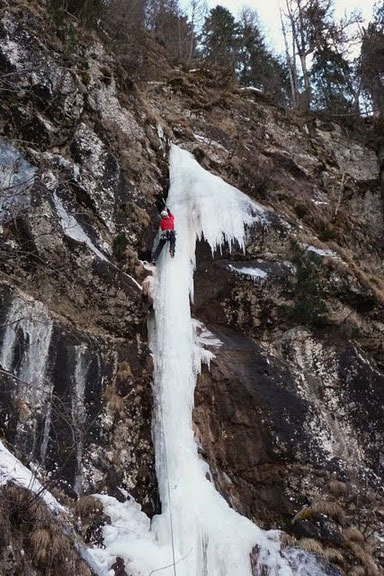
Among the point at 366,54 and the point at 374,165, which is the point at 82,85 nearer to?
the point at 374,165

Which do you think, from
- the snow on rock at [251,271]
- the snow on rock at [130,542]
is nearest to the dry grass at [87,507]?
the snow on rock at [130,542]

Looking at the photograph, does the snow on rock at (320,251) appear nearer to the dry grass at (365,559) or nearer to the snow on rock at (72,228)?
the snow on rock at (72,228)

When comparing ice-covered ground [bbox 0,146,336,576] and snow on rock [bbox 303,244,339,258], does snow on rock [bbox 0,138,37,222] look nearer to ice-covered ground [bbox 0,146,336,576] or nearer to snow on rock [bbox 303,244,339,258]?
ice-covered ground [bbox 0,146,336,576]

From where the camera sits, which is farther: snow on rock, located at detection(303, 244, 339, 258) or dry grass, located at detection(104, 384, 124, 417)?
snow on rock, located at detection(303, 244, 339, 258)

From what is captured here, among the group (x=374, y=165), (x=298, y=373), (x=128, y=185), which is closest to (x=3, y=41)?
A: (x=128, y=185)

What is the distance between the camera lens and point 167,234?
9.99 m

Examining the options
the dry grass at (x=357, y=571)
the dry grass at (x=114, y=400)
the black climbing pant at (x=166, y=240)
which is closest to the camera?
the dry grass at (x=357, y=571)

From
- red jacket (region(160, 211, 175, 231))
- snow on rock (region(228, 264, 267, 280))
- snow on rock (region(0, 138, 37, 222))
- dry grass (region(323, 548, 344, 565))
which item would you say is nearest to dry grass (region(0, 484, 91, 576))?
dry grass (region(323, 548, 344, 565))

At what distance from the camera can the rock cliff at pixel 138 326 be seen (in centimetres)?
712

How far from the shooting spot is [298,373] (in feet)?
28.9

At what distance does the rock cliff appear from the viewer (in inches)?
280

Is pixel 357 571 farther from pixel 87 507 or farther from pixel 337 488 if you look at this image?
pixel 87 507

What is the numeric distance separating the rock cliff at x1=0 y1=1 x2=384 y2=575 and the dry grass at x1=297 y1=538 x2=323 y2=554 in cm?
4

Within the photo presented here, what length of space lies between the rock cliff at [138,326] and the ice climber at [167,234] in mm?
206
